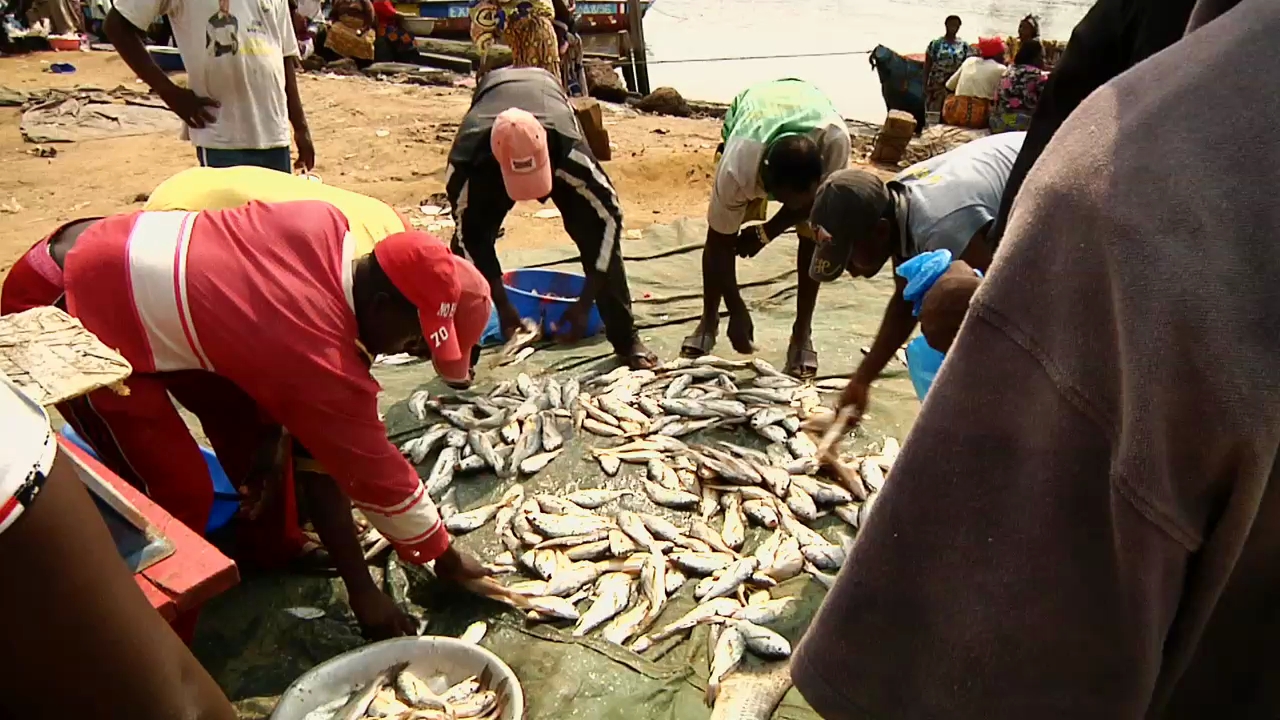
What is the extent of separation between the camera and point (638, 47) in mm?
16891

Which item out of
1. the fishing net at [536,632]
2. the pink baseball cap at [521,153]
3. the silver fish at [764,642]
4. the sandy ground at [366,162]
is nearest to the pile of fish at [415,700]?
the fishing net at [536,632]

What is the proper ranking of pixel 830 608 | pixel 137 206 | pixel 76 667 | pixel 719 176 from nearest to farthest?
pixel 830 608 < pixel 76 667 < pixel 719 176 < pixel 137 206

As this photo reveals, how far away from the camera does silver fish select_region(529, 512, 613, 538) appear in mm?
3627

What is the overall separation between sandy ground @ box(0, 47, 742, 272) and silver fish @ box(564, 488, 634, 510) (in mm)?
4007

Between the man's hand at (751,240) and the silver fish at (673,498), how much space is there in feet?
7.63

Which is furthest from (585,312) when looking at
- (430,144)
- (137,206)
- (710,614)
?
(430,144)

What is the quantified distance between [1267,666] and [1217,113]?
0.59m

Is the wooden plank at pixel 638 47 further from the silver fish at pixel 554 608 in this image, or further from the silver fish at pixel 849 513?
the silver fish at pixel 554 608

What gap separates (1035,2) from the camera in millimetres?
30234

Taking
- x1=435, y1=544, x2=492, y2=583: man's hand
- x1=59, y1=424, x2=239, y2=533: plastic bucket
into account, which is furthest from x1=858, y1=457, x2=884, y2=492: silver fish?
x1=59, y1=424, x2=239, y2=533: plastic bucket

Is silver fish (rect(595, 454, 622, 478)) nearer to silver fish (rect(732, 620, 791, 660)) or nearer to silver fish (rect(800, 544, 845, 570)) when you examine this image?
silver fish (rect(800, 544, 845, 570))

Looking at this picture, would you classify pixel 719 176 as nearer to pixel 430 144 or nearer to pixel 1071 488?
pixel 1071 488

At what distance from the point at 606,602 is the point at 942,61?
12.3 meters

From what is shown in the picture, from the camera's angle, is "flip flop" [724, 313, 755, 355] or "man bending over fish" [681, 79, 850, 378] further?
"flip flop" [724, 313, 755, 355]
